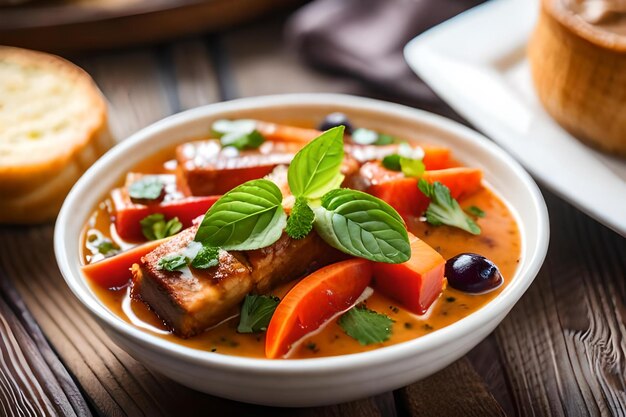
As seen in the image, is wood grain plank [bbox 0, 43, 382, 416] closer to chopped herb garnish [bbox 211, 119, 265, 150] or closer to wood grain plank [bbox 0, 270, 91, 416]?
wood grain plank [bbox 0, 270, 91, 416]

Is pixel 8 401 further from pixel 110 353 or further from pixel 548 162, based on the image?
pixel 548 162

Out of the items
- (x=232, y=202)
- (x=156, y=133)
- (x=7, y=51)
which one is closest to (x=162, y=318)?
(x=232, y=202)

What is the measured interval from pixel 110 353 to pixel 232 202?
0.72 meters

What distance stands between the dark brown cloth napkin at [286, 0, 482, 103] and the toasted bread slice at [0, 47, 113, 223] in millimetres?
1131

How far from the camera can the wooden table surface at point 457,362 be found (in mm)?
2312

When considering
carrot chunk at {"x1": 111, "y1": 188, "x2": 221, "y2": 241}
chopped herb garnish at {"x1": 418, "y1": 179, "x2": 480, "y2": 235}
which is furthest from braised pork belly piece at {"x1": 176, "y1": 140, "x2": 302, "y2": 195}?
chopped herb garnish at {"x1": 418, "y1": 179, "x2": 480, "y2": 235}

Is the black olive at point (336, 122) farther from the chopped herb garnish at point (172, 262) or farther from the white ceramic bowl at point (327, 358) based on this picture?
the chopped herb garnish at point (172, 262)

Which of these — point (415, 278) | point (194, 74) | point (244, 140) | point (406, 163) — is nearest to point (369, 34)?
point (194, 74)

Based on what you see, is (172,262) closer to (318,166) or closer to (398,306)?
(318,166)

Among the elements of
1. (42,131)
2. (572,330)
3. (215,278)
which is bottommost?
(572,330)

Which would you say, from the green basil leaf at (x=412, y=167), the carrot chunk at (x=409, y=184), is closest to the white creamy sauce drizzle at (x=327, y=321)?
the carrot chunk at (x=409, y=184)

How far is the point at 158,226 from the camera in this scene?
2.53m

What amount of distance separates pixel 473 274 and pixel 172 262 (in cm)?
86

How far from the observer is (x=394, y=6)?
13.3 ft
